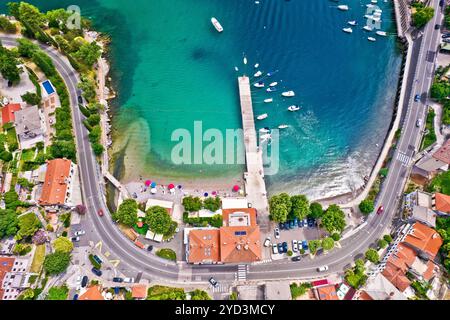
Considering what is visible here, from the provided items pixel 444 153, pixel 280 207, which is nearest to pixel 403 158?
pixel 444 153

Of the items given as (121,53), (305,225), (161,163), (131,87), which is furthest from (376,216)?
(121,53)

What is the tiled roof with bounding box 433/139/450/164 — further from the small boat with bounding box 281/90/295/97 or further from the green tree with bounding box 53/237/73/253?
the green tree with bounding box 53/237/73/253

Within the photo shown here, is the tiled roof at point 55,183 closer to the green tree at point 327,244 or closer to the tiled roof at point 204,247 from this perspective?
the tiled roof at point 204,247

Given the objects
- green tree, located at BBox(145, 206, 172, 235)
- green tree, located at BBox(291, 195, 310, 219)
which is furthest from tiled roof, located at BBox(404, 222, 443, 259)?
green tree, located at BBox(145, 206, 172, 235)

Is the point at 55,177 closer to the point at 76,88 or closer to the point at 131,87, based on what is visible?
the point at 76,88

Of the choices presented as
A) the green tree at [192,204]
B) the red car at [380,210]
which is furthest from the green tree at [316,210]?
the green tree at [192,204]

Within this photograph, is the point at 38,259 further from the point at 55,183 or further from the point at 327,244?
the point at 327,244
